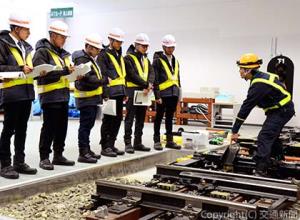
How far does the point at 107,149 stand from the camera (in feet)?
19.7

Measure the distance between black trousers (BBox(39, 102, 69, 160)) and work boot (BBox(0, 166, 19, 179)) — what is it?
23.6 inches

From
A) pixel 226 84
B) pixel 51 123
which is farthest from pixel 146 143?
pixel 226 84

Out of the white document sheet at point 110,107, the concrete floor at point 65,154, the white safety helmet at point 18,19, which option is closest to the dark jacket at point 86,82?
the white document sheet at point 110,107

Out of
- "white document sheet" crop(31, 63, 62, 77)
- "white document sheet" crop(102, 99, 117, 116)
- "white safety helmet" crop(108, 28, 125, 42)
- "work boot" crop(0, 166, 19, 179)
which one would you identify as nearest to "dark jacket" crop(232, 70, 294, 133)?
"white document sheet" crop(102, 99, 117, 116)

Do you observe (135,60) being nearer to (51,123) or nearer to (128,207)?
(51,123)

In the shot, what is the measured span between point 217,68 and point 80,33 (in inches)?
212

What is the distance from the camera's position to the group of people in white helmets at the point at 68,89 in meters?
4.39

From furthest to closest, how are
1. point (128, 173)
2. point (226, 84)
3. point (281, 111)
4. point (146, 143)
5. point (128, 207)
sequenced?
point (226, 84), point (146, 143), point (128, 173), point (281, 111), point (128, 207)

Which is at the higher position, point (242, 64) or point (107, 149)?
point (242, 64)

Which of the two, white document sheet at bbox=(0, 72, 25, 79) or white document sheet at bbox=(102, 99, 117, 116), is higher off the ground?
white document sheet at bbox=(0, 72, 25, 79)

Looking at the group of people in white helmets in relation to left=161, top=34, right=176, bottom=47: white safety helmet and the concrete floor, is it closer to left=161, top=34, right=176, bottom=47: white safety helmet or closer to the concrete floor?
left=161, top=34, right=176, bottom=47: white safety helmet

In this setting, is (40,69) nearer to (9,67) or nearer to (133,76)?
(9,67)

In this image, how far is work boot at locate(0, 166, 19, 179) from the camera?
439 centimetres

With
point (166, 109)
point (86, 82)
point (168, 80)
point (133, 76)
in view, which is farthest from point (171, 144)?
point (86, 82)
